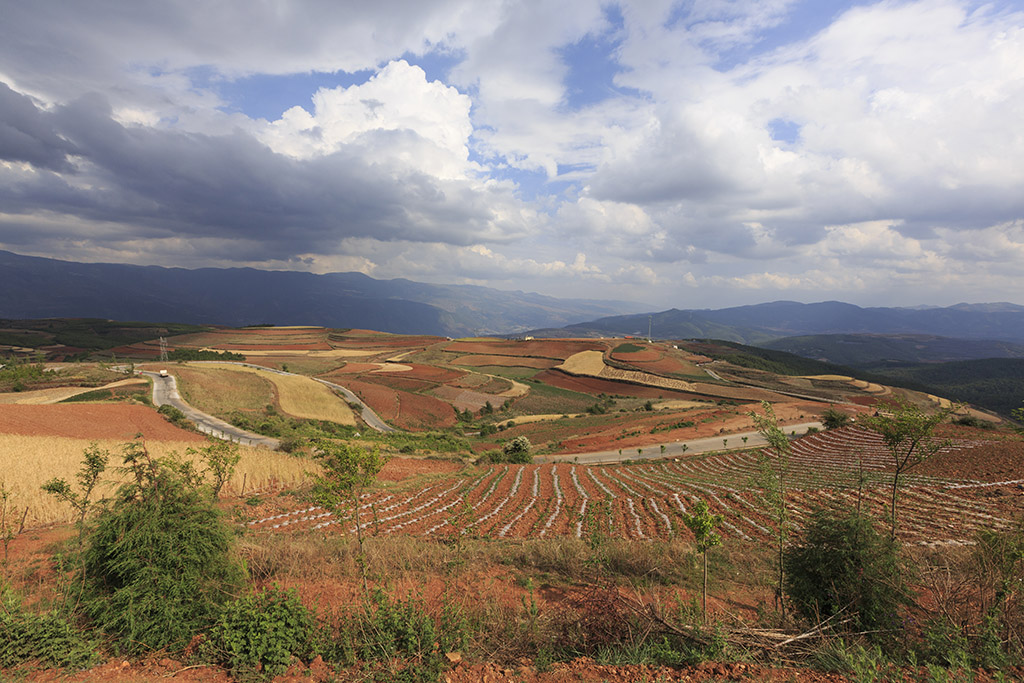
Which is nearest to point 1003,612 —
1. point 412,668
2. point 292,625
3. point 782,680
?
point 782,680

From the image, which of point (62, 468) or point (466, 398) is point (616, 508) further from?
point (466, 398)

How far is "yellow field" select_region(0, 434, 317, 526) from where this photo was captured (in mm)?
15508

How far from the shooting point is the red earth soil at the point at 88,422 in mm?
25312

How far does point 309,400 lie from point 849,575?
184 feet

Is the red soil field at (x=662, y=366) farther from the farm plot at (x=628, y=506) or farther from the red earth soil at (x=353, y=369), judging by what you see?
the farm plot at (x=628, y=506)

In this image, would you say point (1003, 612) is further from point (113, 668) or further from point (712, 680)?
point (113, 668)

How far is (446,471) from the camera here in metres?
28.7

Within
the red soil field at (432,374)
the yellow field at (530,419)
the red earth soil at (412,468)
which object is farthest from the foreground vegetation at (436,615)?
the red soil field at (432,374)

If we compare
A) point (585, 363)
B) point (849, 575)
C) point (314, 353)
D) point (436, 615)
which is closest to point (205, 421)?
point (436, 615)

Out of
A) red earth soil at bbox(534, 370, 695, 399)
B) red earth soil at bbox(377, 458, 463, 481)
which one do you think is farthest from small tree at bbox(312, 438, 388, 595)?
red earth soil at bbox(534, 370, 695, 399)

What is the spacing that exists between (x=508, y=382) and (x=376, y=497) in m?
62.8

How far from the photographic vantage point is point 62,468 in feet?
61.0

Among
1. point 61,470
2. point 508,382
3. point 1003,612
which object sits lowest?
point 508,382

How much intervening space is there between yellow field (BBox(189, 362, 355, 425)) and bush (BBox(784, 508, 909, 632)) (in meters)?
47.9
